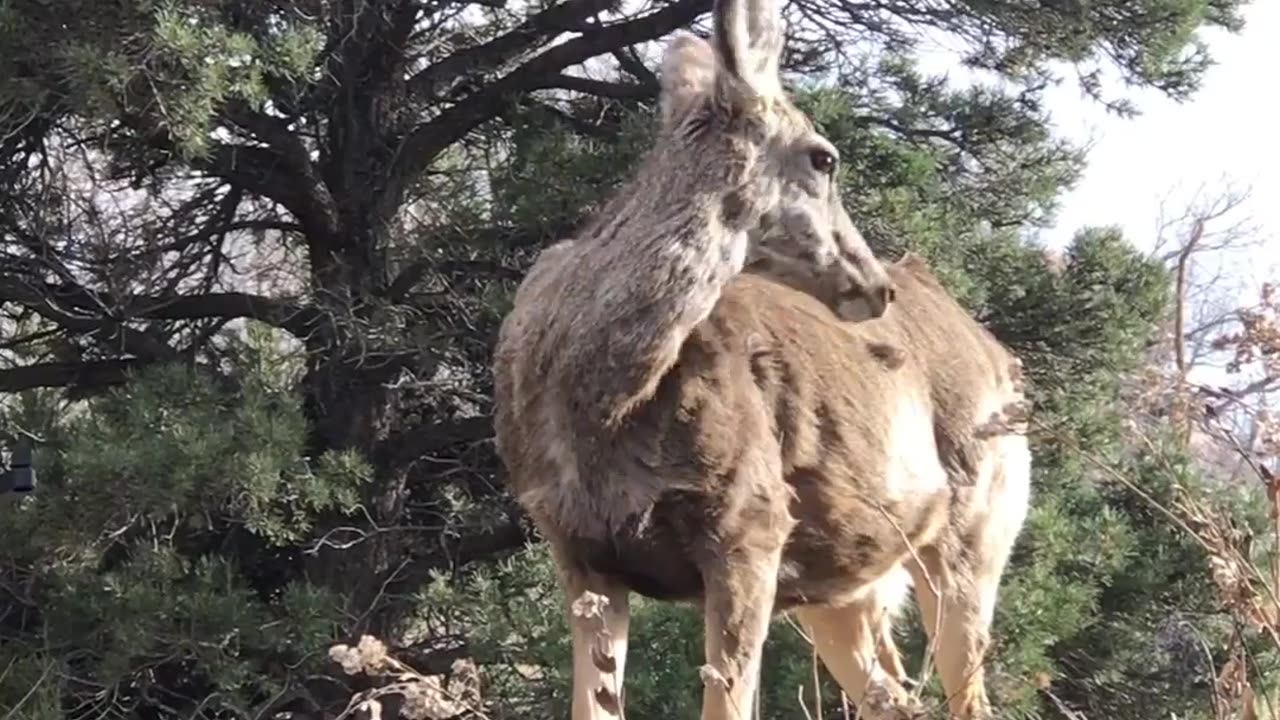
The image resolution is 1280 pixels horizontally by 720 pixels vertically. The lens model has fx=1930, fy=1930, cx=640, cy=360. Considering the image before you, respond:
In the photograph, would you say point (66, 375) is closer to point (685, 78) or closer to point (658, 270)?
point (685, 78)

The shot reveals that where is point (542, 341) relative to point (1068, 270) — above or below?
above

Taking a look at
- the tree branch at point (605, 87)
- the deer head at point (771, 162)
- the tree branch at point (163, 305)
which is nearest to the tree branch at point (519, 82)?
the tree branch at point (605, 87)

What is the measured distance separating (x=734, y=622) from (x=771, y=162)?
113cm

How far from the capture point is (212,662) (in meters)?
8.50

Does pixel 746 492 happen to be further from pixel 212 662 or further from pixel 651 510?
pixel 212 662

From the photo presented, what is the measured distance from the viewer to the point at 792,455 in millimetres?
5141

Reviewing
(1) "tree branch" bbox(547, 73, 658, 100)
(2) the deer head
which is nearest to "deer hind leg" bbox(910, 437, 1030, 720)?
(2) the deer head

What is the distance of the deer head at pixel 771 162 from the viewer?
473 cm


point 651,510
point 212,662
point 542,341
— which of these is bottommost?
point 212,662

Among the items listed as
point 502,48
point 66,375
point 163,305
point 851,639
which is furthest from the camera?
point 502,48

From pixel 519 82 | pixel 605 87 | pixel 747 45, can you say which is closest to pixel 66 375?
pixel 519 82

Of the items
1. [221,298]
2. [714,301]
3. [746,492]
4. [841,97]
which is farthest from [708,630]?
[221,298]

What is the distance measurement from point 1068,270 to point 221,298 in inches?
165

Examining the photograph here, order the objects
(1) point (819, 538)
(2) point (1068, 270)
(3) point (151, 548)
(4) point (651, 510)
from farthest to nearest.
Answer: (2) point (1068, 270) < (3) point (151, 548) < (1) point (819, 538) < (4) point (651, 510)
